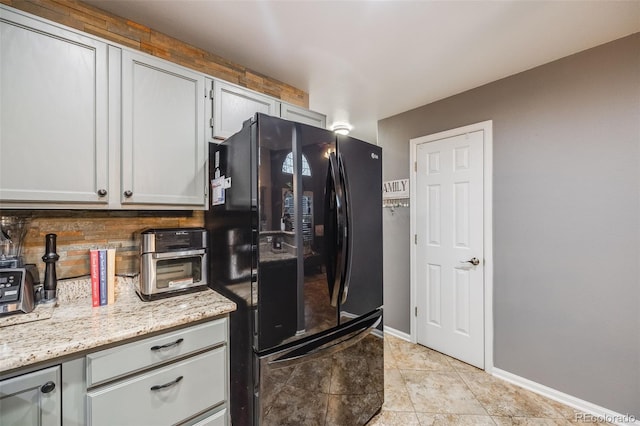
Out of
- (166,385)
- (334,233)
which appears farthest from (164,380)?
(334,233)

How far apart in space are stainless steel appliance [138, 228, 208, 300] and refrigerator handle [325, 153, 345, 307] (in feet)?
2.44

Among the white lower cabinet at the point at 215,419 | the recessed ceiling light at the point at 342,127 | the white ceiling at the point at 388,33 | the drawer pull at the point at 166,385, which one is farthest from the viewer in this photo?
the recessed ceiling light at the point at 342,127

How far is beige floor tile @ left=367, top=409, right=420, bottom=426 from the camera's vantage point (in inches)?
69.2

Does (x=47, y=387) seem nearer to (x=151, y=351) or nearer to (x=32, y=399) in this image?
(x=32, y=399)

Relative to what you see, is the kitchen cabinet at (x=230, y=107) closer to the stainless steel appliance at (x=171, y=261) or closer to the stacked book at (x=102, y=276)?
the stainless steel appliance at (x=171, y=261)

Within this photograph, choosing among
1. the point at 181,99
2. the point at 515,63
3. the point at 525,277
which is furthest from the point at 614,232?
the point at 181,99

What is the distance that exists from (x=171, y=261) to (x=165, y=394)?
2.09 ft

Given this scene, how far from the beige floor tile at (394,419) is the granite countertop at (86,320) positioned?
1297 millimetres

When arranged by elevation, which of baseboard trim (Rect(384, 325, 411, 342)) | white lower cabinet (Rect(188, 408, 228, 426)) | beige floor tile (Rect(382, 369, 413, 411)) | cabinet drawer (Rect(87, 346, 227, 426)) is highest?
cabinet drawer (Rect(87, 346, 227, 426))

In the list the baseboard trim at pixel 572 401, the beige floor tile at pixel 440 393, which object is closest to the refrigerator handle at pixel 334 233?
the beige floor tile at pixel 440 393

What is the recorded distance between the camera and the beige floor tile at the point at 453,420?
175 centimetres

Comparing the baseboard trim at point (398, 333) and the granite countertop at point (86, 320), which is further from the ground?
the granite countertop at point (86, 320)

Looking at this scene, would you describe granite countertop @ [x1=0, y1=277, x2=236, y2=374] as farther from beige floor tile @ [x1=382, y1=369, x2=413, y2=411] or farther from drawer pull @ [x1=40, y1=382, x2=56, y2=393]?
beige floor tile @ [x1=382, y1=369, x2=413, y2=411]

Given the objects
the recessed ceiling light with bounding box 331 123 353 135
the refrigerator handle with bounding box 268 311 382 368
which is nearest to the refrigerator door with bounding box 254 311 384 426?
the refrigerator handle with bounding box 268 311 382 368
